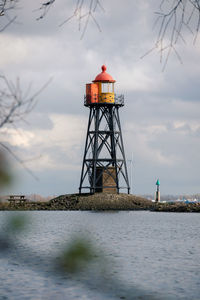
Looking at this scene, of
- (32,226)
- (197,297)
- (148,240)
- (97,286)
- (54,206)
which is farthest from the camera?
(54,206)

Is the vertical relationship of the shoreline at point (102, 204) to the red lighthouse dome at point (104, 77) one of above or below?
below

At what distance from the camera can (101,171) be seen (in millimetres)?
71000

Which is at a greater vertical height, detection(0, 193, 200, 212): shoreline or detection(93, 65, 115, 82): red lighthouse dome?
detection(93, 65, 115, 82): red lighthouse dome

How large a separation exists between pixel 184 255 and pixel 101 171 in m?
42.0

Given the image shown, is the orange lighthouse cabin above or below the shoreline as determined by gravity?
above

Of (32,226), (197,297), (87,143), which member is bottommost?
(197,297)

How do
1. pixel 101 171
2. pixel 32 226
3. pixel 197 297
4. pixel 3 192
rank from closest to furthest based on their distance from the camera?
pixel 3 192 → pixel 32 226 → pixel 197 297 → pixel 101 171

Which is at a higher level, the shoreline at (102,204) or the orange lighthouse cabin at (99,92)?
the orange lighthouse cabin at (99,92)

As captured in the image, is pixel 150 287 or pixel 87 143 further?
pixel 87 143

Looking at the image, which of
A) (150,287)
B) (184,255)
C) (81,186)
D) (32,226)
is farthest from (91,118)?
(32,226)

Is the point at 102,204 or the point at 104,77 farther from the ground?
the point at 104,77

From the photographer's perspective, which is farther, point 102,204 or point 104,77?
point 104,77

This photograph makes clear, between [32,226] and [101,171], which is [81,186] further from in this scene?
[32,226]

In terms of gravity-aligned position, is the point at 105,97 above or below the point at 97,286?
above
